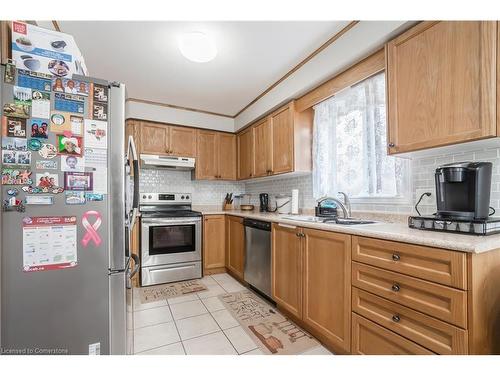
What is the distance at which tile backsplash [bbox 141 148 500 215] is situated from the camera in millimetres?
1444

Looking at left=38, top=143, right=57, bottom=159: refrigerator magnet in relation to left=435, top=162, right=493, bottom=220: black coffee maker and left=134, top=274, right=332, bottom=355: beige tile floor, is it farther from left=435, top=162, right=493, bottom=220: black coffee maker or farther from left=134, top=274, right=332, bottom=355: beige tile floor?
left=435, top=162, right=493, bottom=220: black coffee maker

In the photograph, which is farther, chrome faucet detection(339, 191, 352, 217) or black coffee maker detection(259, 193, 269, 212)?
black coffee maker detection(259, 193, 269, 212)

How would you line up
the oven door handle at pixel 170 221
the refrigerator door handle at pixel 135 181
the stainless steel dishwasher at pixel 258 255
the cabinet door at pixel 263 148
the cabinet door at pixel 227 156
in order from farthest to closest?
the cabinet door at pixel 227 156, the cabinet door at pixel 263 148, the oven door handle at pixel 170 221, the stainless steel dishwasher at pixel 258 255, the refrigerator door handle at pixel 135 181

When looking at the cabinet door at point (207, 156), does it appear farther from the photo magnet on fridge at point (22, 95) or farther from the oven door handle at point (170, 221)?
the photo magnet on fridge at point (22, 95)

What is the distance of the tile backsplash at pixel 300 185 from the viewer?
4.74ft

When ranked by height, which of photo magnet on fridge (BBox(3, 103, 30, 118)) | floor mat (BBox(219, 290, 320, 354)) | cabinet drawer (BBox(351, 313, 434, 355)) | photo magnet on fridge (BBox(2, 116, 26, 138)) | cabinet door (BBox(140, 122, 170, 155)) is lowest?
floor mat (BBox(219, 290, 320, 354))

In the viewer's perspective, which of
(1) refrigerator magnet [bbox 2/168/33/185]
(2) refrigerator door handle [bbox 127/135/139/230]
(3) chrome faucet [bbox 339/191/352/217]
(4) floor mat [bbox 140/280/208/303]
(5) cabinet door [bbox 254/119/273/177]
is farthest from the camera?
(5) cabinet door [bbox 254/119/273/177]

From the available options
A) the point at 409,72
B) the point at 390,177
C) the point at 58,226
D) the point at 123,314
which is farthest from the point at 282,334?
the point at 409,72

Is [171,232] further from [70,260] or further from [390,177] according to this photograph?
[390,177]

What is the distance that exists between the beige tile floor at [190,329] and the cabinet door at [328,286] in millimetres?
216

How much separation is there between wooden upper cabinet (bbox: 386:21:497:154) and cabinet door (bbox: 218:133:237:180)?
2651mm

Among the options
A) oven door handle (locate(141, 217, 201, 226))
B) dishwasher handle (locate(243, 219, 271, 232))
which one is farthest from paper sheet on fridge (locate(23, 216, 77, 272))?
oven door handle (locate(141, 217, 201, 226))

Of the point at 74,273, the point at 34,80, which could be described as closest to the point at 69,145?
the point at 34,80

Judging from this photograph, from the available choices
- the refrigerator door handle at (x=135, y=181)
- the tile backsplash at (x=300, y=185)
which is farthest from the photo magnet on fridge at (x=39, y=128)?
the tile backsplash at (x=300, y=185)
